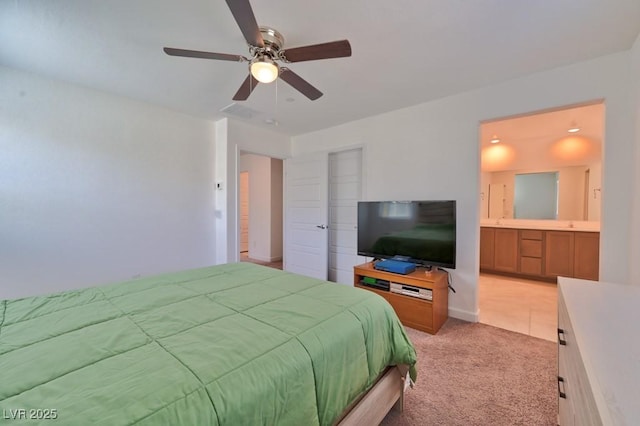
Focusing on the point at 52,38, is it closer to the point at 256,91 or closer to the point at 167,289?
the point at 256,91

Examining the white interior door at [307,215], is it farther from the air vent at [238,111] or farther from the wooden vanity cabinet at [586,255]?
the wooden vanity cabinet at [586,255]

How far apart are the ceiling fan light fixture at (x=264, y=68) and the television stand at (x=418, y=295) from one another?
7.16ft

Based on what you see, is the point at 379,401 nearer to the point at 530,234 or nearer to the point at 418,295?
the point at 418,295

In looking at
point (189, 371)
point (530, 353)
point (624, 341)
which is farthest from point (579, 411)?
point (530, 353)

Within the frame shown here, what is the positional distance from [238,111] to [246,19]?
207cm

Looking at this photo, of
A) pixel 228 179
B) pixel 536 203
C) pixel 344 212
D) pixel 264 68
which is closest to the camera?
pixel 264 68

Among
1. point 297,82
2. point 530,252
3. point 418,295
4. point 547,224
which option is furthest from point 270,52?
point 547,224

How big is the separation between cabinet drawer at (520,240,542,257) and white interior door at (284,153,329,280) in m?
3.26

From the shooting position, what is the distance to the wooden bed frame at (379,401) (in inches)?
47.2

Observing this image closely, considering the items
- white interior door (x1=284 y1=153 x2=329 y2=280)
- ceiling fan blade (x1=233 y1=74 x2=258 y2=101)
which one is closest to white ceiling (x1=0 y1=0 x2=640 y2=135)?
ceiling fan blade (x1=233 y1=74 x2=258 y2=101)

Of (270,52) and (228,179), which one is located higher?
(270,52)

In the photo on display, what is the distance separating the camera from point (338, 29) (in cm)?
180

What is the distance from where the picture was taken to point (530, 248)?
164 inches

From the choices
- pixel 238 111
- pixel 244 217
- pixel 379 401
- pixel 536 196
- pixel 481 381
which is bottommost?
pixel 481 381
